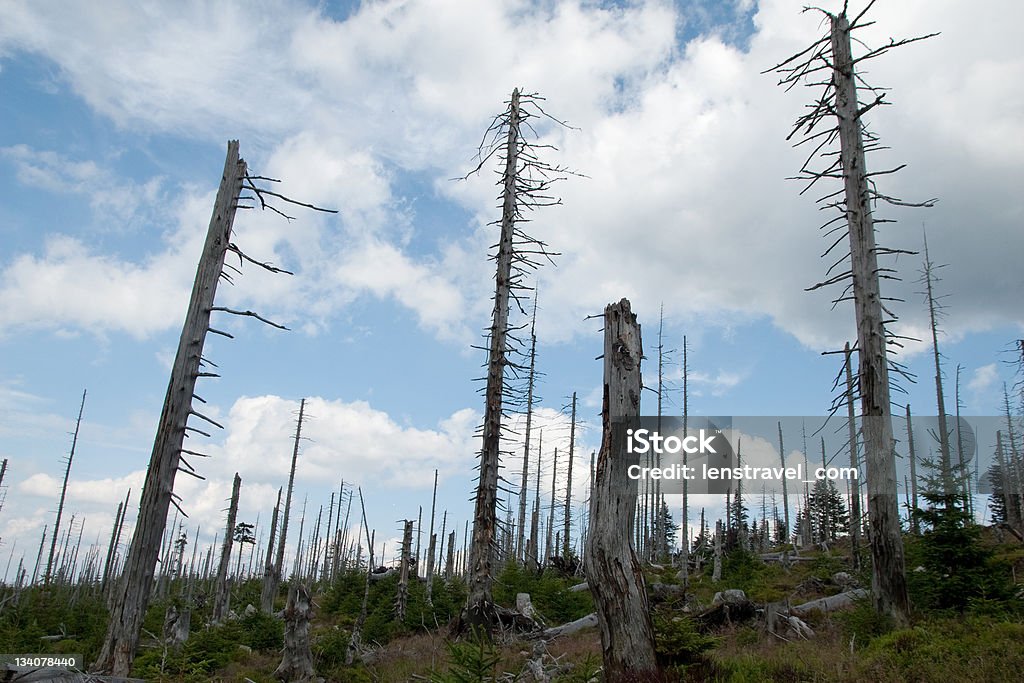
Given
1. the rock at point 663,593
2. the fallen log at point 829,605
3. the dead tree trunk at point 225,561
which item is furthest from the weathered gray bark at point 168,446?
the dead tree trunk at point 225,561

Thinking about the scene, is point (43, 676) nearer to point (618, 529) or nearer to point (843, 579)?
point (618, 529)

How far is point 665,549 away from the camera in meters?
53.1

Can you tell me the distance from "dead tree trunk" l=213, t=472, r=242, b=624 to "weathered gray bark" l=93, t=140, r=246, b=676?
64.6 feet

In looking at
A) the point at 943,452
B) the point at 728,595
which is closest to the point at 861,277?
the point at 728,595

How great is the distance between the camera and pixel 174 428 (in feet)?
28.5

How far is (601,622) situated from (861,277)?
7766 mm

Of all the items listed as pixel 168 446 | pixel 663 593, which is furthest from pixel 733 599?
pixel 168 446

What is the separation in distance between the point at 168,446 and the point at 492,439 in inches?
280

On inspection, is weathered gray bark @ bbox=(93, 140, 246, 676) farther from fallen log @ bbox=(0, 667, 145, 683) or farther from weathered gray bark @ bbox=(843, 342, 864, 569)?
weathered gray bark @ bbox=(843, 342, 864, 569)

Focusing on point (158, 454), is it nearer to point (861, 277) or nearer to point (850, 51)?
point (861, 277)

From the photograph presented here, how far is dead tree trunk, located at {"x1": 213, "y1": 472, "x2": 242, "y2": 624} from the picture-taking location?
26516 millimetres

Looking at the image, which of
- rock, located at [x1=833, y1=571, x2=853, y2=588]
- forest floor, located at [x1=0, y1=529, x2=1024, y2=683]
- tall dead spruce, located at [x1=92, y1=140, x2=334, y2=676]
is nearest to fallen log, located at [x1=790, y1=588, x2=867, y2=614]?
forest floor, located at [x1=0, y1=529, x2=1024, y2=683]

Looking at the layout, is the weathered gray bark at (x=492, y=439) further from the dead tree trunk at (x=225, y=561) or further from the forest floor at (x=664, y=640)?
the dead tree trunk at (x=225, y=561)

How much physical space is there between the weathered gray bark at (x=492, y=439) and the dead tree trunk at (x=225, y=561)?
16.6 m
